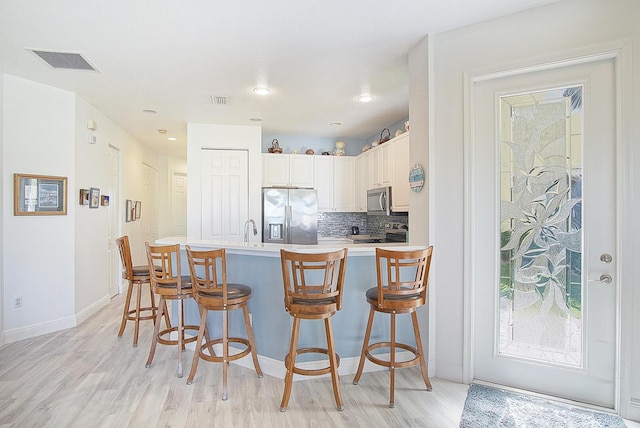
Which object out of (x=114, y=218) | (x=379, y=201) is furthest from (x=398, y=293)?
(x=114, y=218)

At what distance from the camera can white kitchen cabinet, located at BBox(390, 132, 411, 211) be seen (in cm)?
408

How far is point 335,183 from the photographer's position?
586 centimetres

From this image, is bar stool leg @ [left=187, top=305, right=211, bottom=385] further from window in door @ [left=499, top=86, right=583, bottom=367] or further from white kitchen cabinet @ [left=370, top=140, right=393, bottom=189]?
white kitchen cabinet @ [left=370, top=140, right=393, bottom=189]

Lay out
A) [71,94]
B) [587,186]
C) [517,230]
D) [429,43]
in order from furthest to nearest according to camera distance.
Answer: [71,94]
[429,43]
[517,230]
[587,186]

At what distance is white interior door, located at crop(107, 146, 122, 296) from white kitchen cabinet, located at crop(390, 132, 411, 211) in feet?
13.4

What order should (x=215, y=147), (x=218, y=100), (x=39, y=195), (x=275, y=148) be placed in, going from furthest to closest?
(x=275, y=148)
(x=215, y=147)
(x=218, y=100)
(x=39, y=195)

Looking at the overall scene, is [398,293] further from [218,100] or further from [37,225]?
[37,225]

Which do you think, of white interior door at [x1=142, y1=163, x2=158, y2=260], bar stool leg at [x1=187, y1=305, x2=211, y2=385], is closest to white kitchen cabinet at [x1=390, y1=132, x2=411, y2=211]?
bar stool leg at [x1=187, y1=305, x2=211, y2=385]

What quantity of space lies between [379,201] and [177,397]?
327 centimetres

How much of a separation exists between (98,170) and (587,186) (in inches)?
206

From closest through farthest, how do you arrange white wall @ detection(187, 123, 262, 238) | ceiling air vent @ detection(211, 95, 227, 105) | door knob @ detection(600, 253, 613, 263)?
door knob @ detection(600, 253, 613, 263), ceiling air vent @ detection(211, 95, 227, 105), white wall @ detection(187, 123, 262, 238)

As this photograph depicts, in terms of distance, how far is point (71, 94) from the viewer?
388 centimetres

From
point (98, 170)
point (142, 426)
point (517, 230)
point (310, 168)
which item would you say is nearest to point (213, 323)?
point (142, 426)

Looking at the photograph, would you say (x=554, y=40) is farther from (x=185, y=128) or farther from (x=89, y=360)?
(x=185, y=128)
